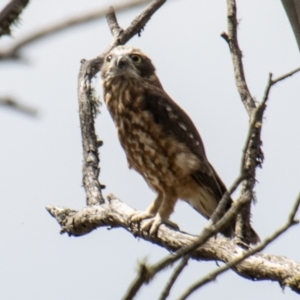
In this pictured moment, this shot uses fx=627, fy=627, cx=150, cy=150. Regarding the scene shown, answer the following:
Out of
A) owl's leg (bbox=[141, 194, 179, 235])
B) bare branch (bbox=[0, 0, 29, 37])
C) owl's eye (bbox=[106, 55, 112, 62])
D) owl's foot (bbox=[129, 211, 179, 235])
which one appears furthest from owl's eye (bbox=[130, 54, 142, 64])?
bare branch (bbox=[0, 0, 29, 37])

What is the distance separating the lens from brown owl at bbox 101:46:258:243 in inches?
218

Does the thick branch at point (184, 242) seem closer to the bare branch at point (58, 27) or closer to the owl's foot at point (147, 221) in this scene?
the owl's foot at point (147, 221)

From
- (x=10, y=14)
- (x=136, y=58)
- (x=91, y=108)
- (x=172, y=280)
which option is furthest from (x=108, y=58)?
(x=10, y=14)

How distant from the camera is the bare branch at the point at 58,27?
0.83 metres

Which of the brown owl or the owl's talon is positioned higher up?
the brown owl

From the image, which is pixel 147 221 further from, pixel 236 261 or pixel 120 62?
pixel 236 261

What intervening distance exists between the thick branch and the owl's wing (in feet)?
3.32

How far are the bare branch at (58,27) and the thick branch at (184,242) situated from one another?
1834 mm

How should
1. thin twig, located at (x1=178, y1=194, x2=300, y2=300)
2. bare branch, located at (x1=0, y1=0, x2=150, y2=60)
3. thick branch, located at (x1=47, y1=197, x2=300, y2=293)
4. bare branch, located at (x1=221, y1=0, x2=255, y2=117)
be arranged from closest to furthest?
bare branch, located at (x1=0, y1=0, x2=150, y2=60) < thin twig, located at (x1=178, y1=194, x2=300, y2=300) < thick branch, located at (x1=47, y1=197, x2=300, y2=293) < bare branch, located at (x1=221, y1=0, x2=255, y2=117)

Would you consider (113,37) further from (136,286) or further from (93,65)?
(136,286)

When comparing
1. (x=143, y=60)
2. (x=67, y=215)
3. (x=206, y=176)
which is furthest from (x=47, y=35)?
(x=143, y=60)

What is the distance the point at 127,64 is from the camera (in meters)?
6.22

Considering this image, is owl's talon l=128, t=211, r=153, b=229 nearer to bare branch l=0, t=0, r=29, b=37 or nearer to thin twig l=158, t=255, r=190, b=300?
thin twig l=158, t=255, r=190, b=300

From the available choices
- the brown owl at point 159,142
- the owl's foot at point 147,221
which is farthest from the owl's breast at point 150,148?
the owl's foot at point 147,221
